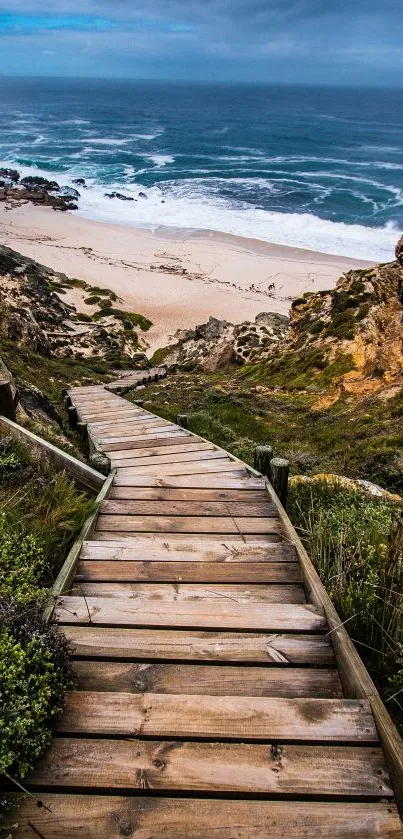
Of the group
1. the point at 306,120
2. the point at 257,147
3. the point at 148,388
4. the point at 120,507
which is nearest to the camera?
the point at 120,507

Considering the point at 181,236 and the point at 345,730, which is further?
the point at 181,236

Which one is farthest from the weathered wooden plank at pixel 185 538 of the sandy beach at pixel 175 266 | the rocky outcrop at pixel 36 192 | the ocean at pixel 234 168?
the rocky outcrop at pixel 36 192

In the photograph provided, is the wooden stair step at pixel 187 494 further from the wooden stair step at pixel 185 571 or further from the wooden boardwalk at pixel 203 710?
the wooden stair step at pixel 185 571

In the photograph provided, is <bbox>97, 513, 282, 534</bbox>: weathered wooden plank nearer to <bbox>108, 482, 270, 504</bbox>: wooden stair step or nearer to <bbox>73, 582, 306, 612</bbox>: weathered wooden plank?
<bbox>108, 482, 270, 504</bbox>: wooden stair step

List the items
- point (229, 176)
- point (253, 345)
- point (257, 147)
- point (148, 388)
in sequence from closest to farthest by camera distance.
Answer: point (148, 388) → point (253, 345) → point (229, 176) → point (257, 147)

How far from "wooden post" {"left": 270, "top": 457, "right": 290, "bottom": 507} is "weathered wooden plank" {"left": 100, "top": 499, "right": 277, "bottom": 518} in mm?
479

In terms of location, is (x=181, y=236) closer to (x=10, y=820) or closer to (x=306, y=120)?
(x=10, y=820)

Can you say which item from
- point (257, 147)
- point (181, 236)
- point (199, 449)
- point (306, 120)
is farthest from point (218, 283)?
point (306, 120)

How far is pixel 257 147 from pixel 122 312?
2590 inches

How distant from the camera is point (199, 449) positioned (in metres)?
6.90

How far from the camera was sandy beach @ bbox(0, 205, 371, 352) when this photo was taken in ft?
95.7

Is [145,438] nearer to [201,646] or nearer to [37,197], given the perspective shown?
[201,646]

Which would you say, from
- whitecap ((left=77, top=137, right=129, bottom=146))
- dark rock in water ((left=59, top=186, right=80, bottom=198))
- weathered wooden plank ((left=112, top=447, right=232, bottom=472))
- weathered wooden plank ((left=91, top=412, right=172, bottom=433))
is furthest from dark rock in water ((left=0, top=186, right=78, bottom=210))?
weathered wooden plank ((left=112, top=447, right=232, bottom=472))

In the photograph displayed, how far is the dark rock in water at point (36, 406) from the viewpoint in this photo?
858 cm
